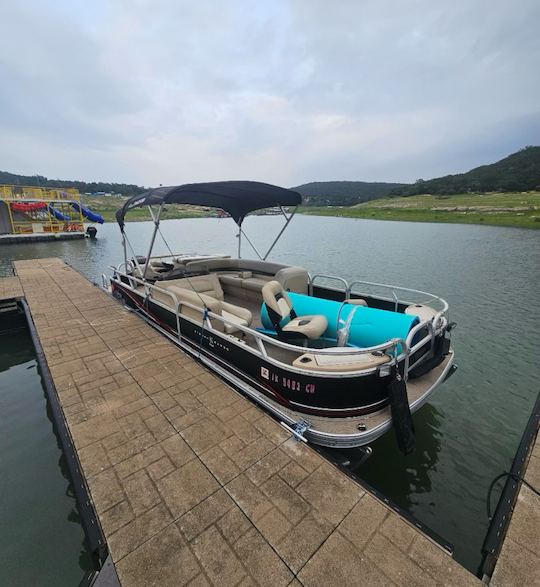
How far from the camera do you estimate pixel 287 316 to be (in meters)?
4.60

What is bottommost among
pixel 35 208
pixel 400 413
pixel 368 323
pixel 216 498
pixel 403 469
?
pixel 403 469

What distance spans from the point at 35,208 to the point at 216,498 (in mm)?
35629

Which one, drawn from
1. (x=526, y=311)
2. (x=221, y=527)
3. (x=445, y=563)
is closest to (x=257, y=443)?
(x=221, y=527)

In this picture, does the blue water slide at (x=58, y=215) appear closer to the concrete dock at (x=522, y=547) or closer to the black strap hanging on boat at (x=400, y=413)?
the black strap hanging on boat at (x=400, y=413)

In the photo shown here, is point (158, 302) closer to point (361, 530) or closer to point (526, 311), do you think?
point (361, 530)

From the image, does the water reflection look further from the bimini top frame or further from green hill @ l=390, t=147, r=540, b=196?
green hill @ l=390, t=147, r=540, b=196

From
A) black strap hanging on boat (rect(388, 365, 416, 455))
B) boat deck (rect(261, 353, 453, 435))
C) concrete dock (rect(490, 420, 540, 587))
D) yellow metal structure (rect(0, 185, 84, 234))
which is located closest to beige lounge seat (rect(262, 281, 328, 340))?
boat deck (rect(261, 353, 453, 435))

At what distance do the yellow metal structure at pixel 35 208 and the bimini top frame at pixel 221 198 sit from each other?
24780 mm

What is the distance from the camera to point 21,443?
12.8 ft

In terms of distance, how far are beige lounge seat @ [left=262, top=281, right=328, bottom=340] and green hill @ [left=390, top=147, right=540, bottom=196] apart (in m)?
98.1

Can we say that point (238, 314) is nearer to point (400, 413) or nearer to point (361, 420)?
point (361, 420)

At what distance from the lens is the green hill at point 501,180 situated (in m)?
80.1

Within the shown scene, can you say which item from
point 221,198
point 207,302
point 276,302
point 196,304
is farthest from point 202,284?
point 276,302

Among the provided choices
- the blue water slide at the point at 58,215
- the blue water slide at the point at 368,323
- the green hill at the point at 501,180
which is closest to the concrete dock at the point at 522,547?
the blue water slide at the point at 368,323
